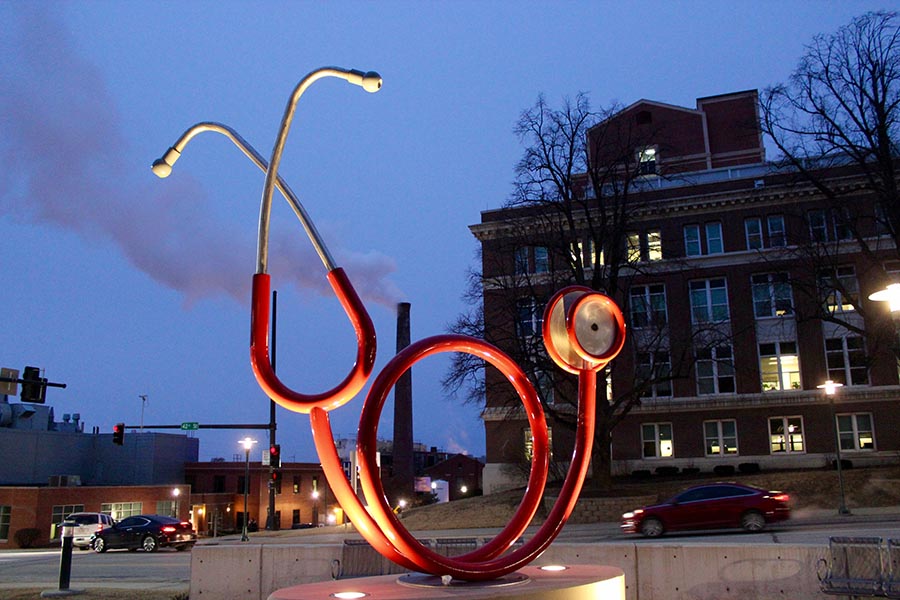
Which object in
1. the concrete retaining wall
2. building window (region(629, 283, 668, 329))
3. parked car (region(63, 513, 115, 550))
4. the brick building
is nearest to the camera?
the concrete retaining wall

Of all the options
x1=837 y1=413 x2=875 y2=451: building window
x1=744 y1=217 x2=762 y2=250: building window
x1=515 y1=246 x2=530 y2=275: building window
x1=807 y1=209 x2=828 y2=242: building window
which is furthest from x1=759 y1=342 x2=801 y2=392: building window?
x1=515 y1=246 x2=530 y2=275: building window

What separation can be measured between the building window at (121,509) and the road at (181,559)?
2711 cm

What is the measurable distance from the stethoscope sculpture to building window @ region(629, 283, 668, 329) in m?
37.2

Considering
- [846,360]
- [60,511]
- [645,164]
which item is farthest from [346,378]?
[60,511]

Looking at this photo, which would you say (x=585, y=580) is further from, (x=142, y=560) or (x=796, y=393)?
(x=796, y=393)

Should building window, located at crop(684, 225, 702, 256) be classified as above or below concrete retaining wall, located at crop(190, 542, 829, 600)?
above

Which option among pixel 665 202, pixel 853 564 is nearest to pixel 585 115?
pixel 665 202

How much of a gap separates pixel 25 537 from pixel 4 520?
221 centimetres

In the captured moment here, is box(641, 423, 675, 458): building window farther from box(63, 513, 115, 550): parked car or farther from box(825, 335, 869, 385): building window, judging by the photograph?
box(63, 513, 115, 550): parked car

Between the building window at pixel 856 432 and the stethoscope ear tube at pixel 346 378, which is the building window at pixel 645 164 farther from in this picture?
the stethoscope ear tube at pixel 346 378

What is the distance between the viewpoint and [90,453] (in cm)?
6494

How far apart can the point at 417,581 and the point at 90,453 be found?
6370 cm

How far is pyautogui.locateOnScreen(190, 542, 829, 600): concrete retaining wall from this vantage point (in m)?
12.5

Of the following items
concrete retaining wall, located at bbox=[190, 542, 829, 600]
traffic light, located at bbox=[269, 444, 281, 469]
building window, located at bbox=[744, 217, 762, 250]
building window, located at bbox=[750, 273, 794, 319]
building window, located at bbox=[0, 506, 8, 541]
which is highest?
building window, located at bbox=[744, 217, 762, 250]
